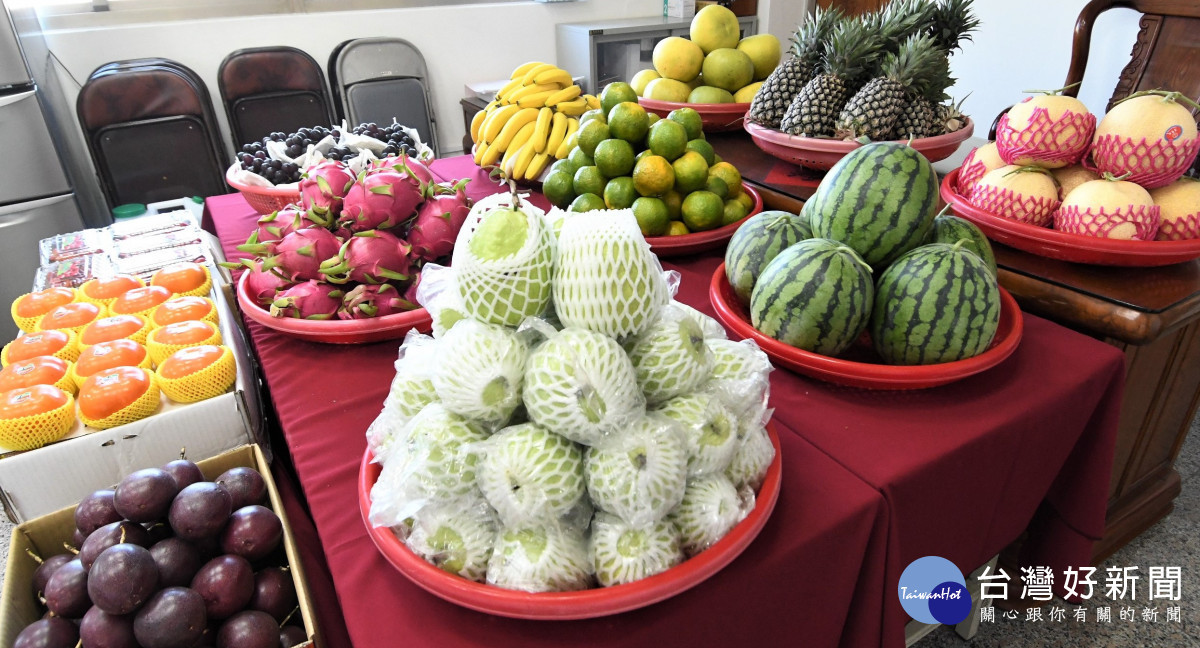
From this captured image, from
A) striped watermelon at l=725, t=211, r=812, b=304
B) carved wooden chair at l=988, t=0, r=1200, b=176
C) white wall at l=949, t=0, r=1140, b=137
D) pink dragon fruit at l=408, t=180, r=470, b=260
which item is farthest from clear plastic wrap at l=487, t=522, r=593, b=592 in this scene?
white wall at l=949, t=0, r=1140, b=137

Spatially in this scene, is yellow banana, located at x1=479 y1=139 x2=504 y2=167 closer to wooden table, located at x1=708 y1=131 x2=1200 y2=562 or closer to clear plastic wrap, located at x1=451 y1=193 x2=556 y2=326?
wooden table, located at x1=708 y1=131 x2=1200 y2=562

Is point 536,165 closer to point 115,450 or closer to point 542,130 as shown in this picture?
point 542,130

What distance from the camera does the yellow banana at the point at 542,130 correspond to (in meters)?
1.69

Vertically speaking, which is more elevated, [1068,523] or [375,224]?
[375,224]

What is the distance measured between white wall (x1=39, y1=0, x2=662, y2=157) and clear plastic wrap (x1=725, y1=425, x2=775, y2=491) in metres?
3.55

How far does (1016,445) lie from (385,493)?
789 mm

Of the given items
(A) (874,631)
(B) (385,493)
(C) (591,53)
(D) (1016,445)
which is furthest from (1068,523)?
(C) (591,53)

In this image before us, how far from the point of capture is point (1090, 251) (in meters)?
1.00

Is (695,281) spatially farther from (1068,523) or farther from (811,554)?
(1068,523)

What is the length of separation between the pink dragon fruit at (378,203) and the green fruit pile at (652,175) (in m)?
0.31

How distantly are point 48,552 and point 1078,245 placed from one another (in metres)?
1.61

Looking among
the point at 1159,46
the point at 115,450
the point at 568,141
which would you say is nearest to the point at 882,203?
the point at 568,141

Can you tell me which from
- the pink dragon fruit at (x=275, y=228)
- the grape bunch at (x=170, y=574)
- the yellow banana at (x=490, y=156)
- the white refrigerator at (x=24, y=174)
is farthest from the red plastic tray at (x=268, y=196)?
the white refrigerator at (x=24, y=174)

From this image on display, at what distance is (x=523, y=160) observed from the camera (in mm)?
1674
